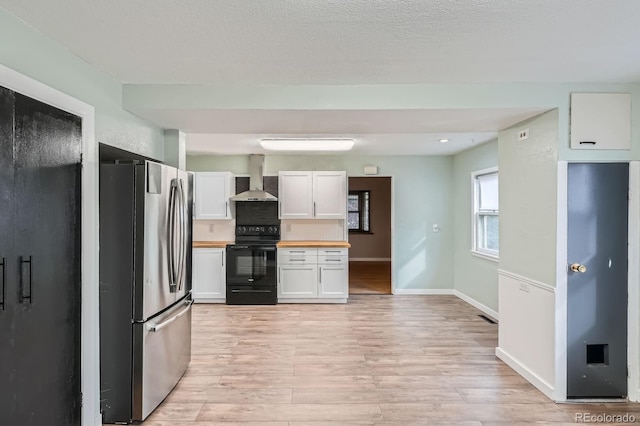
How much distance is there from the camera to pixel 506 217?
3.30 m

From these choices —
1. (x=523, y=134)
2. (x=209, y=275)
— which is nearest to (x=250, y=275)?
(x=209, y=275)

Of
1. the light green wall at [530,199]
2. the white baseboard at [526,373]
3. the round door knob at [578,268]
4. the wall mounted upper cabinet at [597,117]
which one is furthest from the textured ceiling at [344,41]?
the white baseboard at [526,373]

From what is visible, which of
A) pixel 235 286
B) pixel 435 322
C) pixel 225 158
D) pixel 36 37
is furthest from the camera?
pixel 225 158

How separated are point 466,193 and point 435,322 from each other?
2.14 metres

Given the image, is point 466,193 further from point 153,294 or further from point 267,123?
point 153,294

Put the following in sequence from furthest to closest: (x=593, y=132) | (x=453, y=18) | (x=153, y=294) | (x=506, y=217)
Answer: (x=506, y=217) < (x=593, y=132) < (x=153, y=294) < (x=453, y=18)

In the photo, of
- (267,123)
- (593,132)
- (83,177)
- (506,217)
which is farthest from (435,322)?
(83,177)

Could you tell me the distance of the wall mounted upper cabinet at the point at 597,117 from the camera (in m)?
2.62

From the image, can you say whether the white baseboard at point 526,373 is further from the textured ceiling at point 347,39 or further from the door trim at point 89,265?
the door trim at point 89,265

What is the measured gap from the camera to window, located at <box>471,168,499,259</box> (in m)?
4.85

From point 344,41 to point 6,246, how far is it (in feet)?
6.49

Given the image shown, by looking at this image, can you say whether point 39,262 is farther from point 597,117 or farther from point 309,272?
point 309,272

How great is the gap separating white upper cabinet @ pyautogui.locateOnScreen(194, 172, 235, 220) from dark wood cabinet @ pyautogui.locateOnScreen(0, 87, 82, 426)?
11.6 feet

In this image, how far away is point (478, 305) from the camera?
16.9 feet
